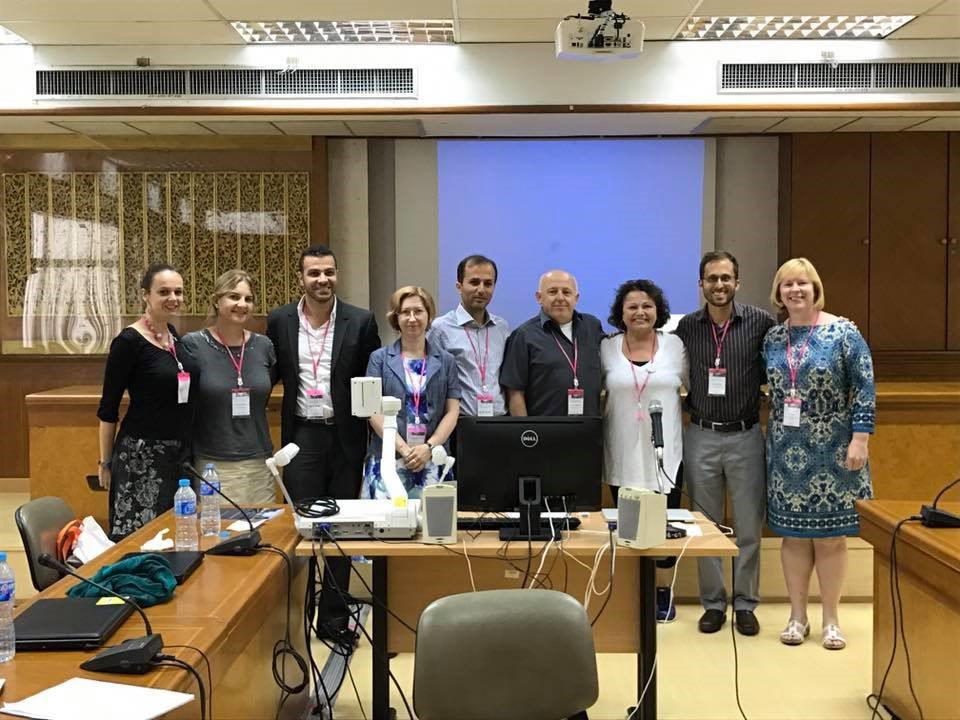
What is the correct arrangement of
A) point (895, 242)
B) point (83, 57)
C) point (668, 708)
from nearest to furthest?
1. point (668, 708)
2. point (83, 57)
3. point (895, 242)

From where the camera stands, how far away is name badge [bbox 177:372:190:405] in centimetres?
355

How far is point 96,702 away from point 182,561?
89 cm

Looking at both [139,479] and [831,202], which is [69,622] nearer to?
[139,479]

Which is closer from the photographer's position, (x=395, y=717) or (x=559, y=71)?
(x=395, y=717)

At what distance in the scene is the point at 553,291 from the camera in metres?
3.98

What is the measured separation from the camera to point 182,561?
2.51 meters

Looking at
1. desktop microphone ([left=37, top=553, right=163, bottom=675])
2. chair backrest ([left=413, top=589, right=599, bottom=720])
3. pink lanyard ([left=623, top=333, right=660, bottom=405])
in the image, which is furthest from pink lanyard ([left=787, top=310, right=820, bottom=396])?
desktop microphone ([left=37, top=553, right=163, bottom=675])

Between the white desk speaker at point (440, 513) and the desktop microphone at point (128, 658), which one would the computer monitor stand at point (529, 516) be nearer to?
the white desk speaker at point (440, 513)

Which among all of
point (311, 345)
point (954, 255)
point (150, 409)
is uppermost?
point (954, 255)

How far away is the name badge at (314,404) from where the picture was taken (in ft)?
12.4

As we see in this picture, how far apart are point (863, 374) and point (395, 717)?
2.23 m

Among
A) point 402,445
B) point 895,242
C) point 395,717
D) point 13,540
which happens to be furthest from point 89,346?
point 895,242

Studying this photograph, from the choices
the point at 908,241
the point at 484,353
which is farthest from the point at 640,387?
the point at 908,241

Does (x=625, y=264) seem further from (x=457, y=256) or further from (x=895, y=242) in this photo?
(x=895, y=242)
